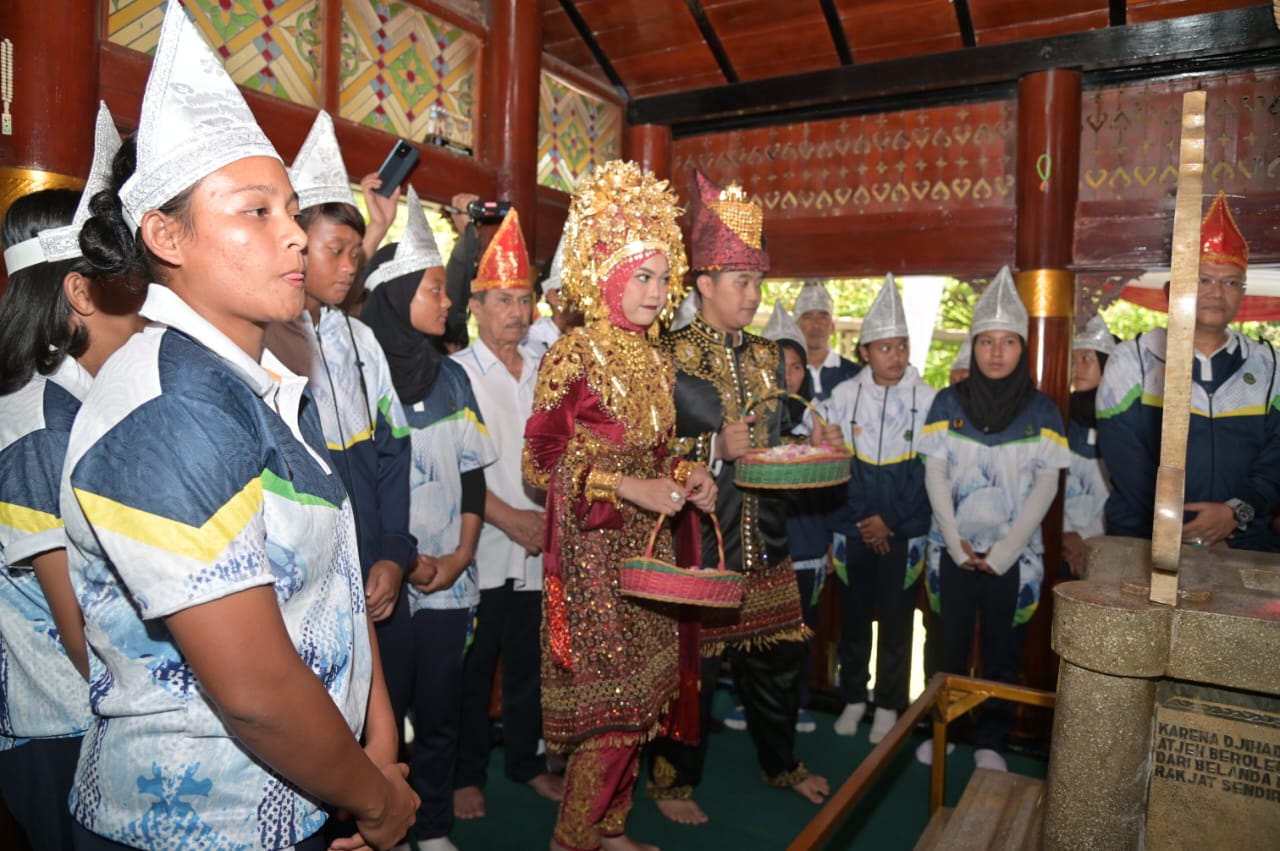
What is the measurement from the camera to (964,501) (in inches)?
151

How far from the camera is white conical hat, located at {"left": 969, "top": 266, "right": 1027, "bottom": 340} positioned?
3.88 metres

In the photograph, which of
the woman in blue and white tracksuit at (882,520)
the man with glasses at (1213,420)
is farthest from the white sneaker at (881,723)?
the man with glasses at (1213,420)

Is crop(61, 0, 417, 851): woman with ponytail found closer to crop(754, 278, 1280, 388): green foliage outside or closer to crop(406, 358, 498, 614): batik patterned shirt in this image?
crop(406, 358, 498, 614): batik patterned shirt

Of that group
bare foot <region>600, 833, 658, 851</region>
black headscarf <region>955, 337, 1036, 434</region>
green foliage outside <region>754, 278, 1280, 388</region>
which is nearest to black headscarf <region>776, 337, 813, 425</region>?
black headscarf <region>955, 337, 1036, 434</region>

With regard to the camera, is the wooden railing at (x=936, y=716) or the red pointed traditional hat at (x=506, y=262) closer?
the wooden railing at (x=936, y=716)

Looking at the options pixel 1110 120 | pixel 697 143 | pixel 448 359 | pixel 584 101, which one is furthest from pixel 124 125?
pixel 1110 120

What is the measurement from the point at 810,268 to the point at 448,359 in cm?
254

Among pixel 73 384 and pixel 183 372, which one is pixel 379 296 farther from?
pixel 183 372

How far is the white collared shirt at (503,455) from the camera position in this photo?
3320 millimetres

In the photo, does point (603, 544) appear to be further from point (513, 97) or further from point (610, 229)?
point (513, 97)

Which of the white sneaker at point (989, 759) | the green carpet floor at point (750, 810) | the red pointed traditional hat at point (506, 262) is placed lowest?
the green carpet floor at point (750, 810)

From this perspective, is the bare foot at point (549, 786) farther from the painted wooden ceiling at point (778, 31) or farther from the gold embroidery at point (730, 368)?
the painted wooden ceiling at point (778, 31)

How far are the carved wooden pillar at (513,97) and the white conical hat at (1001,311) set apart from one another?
225cm

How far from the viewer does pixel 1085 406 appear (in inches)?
177
